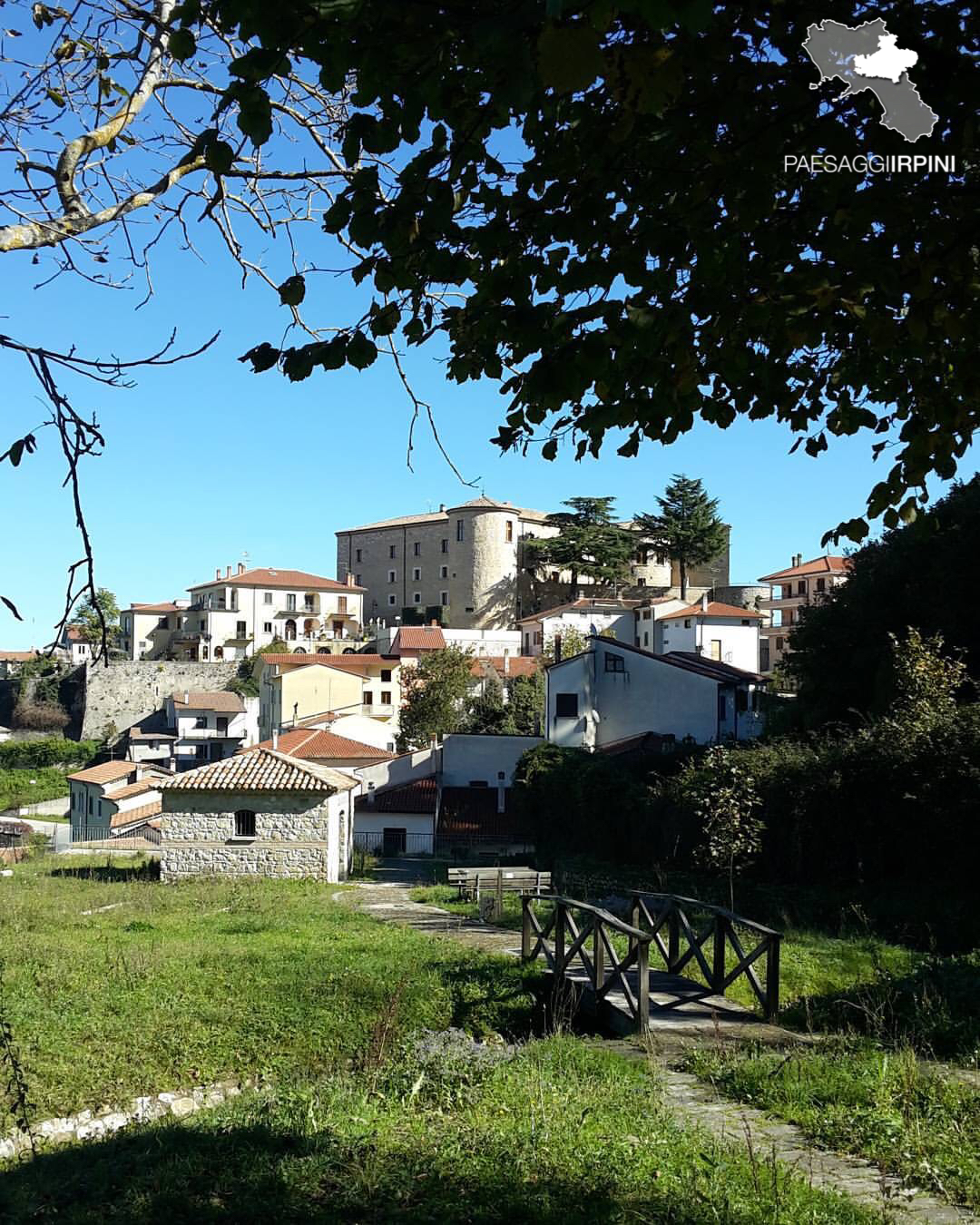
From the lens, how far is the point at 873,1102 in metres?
5.98

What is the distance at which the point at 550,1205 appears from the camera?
458 cm

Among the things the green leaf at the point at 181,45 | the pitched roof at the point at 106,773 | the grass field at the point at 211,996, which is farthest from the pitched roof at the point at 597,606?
the green leaf at the point at 181,45

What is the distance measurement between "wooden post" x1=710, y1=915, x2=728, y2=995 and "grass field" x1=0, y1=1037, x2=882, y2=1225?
8.52 feet

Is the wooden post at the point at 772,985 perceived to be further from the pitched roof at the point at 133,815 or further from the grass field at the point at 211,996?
the pitched roof at the point at 133,815

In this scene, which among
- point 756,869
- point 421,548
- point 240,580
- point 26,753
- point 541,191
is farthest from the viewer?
point 421,548

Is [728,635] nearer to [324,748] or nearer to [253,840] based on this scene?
[324,748]

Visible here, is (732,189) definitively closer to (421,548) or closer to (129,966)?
(129,966)

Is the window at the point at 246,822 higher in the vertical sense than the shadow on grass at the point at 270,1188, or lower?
higher

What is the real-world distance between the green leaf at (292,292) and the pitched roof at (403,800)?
3054cm

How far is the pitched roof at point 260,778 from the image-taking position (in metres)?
24.2

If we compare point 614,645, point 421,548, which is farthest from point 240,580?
point 614,645

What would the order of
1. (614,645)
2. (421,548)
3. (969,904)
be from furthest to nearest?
(421,548)
(614,645)
(969,904)

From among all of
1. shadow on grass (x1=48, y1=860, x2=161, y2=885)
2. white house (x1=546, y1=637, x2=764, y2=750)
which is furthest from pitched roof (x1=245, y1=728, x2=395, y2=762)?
shadow on grass (x1=48, y1=860, x2=161, y2=885)

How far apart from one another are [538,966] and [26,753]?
67944 mm
